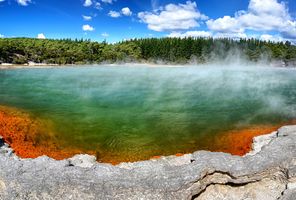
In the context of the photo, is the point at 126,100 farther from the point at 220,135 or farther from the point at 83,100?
the point at 220,135

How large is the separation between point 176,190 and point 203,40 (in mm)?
115594

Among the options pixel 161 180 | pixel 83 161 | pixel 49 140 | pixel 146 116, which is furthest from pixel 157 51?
pixel 161 180

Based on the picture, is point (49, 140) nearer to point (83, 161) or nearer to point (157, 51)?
point (83, 161)

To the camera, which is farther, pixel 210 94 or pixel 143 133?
pixel 210 94

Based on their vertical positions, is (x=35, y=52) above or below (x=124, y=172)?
above

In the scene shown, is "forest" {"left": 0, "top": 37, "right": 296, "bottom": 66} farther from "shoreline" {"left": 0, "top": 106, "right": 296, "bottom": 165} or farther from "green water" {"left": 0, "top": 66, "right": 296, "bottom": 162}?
"shoreline" {"left": 0, "top": 106, "right": 296, "bottom": 165}

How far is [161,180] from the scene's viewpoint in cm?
968

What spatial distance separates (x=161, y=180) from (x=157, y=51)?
345ft

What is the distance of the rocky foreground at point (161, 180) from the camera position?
933 centimetres

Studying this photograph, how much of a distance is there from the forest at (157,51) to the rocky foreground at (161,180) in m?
90.6

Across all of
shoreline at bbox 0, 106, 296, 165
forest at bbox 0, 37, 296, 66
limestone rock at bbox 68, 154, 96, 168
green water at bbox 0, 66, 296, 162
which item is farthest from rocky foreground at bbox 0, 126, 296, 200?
forest at bbox 0, 37, 296, 66

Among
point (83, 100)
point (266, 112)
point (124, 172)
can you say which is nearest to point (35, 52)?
point (83, 100)

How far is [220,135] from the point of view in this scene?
63.0ft

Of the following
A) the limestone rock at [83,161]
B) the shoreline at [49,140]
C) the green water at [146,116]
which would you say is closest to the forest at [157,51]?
the green water at [146,116]
